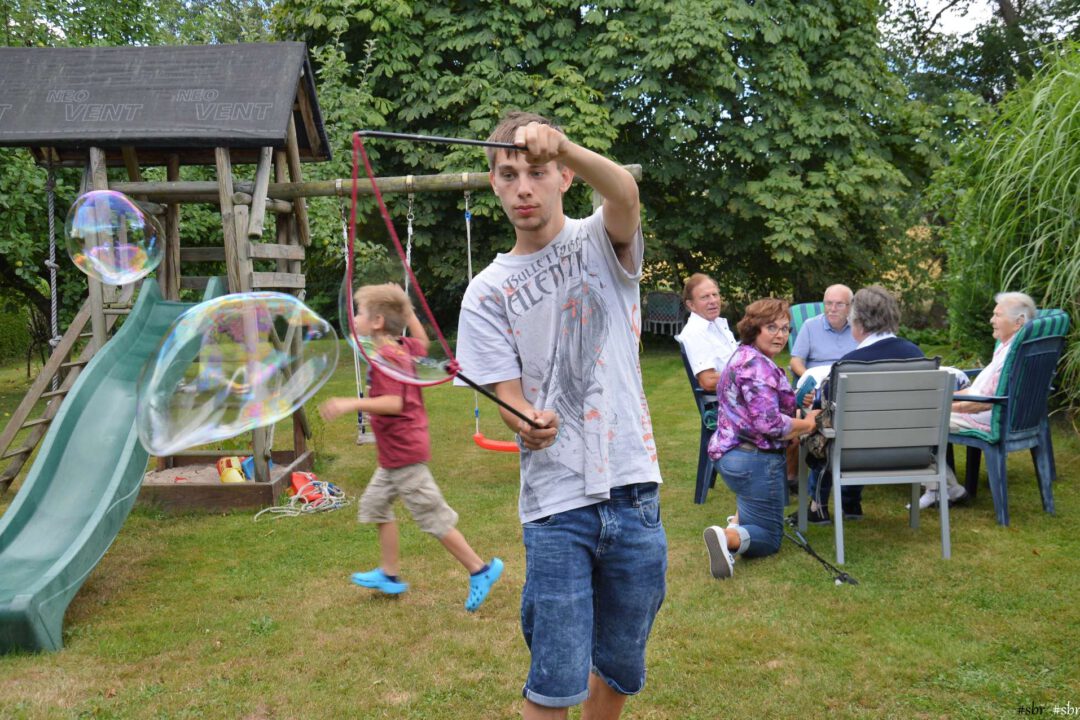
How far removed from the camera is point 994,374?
582 centimetres

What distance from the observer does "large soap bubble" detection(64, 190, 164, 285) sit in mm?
5961

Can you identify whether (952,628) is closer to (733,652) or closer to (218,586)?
(733,652)

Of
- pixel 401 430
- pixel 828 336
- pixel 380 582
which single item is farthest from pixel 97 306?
Answer: pixel 828 336

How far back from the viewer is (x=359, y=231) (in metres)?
3.43

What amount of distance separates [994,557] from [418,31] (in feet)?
42.1

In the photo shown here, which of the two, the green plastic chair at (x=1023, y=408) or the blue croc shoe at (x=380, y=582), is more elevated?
the green plastic chair at (x=1023, y=408)

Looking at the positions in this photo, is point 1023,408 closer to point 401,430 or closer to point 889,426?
point 889,426

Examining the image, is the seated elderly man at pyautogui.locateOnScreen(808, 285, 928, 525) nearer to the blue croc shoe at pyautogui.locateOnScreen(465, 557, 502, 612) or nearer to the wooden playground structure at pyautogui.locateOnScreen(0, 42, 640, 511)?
the blue croc shoe at pyautogui.locateOnScreen(465, 557, 502, 612)

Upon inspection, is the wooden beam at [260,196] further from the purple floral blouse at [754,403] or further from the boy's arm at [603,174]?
the boy's arm at [603,174]

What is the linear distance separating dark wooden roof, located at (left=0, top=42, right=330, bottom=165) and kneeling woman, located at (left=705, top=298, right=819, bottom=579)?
372cm

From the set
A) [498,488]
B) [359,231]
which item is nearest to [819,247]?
[498,488]

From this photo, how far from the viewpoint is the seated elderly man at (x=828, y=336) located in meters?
6.47

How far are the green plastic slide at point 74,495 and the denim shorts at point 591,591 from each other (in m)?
2.93

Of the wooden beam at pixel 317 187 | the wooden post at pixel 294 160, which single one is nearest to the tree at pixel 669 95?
the wooden post at pixel 294 160
